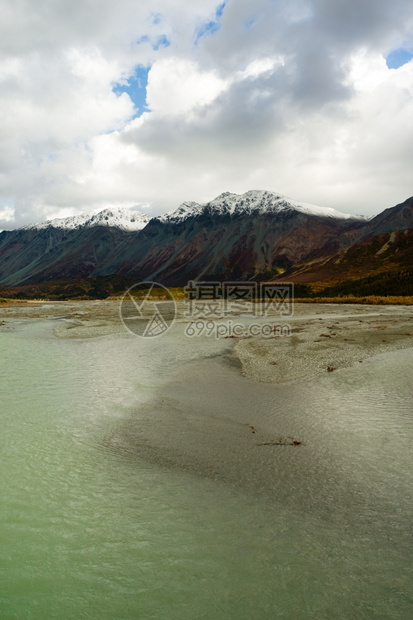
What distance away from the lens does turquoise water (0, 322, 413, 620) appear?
5.98m

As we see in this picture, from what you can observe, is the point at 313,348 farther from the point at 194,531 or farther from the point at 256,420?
the point at 194,531

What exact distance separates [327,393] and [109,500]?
38.8ft

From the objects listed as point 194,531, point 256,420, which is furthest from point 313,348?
point 194,531

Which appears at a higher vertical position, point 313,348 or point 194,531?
point 313,348

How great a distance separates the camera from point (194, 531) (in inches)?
301

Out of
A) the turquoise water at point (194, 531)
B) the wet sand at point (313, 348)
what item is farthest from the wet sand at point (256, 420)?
the turquoise water at point (194, 531)

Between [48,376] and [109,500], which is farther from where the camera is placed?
[48,376]

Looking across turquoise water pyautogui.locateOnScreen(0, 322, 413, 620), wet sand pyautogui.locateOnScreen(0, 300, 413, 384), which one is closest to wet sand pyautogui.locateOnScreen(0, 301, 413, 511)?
wet sand pyautogui.locateOnScreen(0, 300, 413, 384)

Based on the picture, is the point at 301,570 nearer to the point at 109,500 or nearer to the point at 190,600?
the point at 190,600

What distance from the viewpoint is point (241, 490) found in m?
9.30

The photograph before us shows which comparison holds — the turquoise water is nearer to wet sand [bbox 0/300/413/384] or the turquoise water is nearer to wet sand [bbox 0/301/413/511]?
wet sand [bbox 0/301/413/511]

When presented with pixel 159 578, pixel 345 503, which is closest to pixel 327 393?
pixel 345 503

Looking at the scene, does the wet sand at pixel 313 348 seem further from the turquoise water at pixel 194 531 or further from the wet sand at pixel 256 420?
the turquoise water at pixel 194 531

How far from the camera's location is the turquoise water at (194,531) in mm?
5980
